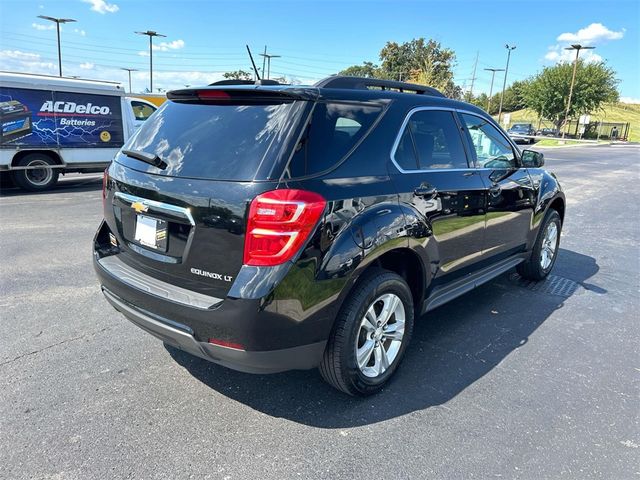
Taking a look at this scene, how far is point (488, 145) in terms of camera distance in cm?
413

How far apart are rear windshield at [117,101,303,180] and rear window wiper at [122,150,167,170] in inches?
0.9

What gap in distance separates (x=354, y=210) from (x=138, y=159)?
138 cm

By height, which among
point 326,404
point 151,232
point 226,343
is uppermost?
point 151,232

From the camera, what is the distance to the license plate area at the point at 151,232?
101 inches

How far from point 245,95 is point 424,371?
84.8 inches

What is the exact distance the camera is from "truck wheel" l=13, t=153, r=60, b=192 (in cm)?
1006

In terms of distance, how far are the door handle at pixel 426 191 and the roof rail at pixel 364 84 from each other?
751mm

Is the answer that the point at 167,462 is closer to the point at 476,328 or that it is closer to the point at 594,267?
the point at 476,328

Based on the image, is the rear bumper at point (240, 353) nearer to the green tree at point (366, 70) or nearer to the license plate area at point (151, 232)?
the license plate area at point (151, 232)

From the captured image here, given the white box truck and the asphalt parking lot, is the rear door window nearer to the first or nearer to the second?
the asphalt parking lot

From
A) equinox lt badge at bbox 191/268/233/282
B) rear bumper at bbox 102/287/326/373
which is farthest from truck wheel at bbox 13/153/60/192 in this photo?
equinox lt badge at bbox 191/268/233/282

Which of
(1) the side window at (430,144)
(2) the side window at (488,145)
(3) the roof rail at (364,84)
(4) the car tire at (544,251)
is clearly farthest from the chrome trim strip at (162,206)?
(4) the car tire at (544,251)

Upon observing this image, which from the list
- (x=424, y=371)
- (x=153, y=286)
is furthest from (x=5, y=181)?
(x=424, y=371)

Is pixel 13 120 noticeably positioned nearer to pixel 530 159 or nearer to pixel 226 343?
pixel 226 343
